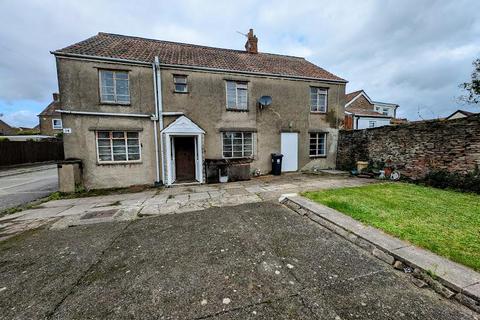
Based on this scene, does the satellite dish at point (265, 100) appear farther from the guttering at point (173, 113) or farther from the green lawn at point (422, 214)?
the green lawn at point (422, 214)

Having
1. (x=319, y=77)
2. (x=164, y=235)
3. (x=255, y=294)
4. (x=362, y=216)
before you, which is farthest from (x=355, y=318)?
(x=319, y=77)

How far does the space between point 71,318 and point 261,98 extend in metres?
10.6

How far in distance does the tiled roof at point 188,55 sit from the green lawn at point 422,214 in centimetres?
812

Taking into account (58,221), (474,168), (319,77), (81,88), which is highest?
(319,77)

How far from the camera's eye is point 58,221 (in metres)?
5.39

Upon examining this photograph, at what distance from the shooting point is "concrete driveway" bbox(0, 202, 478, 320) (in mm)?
2320

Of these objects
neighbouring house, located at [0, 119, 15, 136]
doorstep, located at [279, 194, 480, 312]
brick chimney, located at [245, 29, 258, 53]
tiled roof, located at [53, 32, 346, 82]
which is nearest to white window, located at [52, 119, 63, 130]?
neighbouring house, located at [0, 119, 15, 136]

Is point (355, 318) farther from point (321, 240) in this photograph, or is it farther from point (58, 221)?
point (58, 221)

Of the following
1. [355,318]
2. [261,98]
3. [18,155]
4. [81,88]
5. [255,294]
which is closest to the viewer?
[355,318]

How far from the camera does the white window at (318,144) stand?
12.7 m

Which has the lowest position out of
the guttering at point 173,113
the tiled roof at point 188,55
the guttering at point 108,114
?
the guttering at point 108,114

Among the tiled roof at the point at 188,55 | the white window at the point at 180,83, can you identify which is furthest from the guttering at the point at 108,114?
the tiled roof at the point at 188,55

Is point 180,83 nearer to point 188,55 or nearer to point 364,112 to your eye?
point 188,55

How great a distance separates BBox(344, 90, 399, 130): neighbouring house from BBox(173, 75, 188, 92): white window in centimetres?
1279
